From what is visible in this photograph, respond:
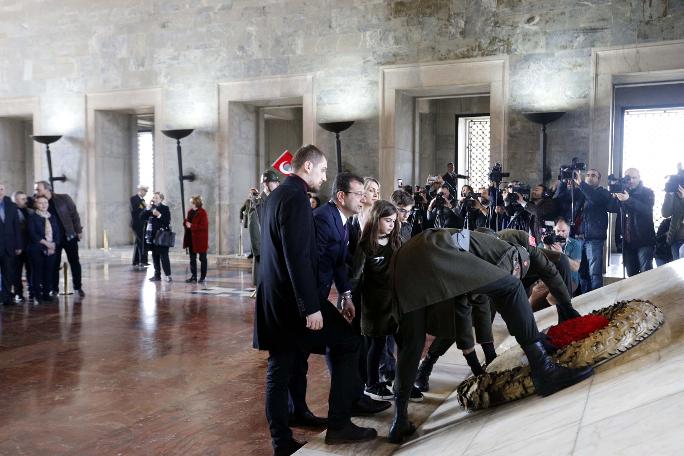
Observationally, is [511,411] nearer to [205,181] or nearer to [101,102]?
[205,181]

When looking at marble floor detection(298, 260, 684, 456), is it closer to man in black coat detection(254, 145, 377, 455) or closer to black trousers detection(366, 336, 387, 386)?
man in black coat detection(254, 145, 377, 455)

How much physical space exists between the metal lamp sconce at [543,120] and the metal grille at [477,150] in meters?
4.88

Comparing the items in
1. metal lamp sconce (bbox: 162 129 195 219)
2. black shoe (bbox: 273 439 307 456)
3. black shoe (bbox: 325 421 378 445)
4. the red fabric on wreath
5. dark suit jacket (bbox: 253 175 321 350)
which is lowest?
black shoe (bbox: 273 439 307 456)

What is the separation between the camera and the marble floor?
265 cm

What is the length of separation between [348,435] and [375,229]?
131 centimetres

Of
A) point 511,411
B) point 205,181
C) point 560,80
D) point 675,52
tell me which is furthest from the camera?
point 205,181

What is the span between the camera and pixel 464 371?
5473 mm

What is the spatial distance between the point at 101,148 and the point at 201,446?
14748mm

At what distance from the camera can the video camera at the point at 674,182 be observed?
8.19m

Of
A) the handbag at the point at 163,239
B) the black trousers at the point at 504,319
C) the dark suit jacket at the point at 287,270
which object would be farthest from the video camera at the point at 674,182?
the handbag at the point at 163,239

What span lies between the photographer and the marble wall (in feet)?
11.3

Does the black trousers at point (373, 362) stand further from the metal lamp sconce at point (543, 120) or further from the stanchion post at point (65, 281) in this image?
the metal lamp sconce at point (543, 120)

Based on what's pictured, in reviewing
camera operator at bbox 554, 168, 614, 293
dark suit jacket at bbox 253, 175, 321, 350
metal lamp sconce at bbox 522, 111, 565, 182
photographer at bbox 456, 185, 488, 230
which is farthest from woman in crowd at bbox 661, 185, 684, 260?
dark suit jacket at bbox 253, 175, 321, 350

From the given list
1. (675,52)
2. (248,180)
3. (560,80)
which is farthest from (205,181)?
(675,52)
